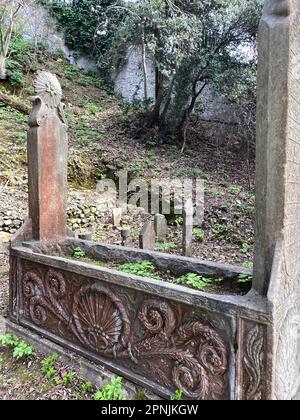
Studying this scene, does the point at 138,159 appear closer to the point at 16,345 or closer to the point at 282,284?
the point at 16,345

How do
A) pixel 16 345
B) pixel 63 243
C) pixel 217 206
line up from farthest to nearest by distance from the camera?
pixel 217 206
pixel 63 243
pixel 16 345

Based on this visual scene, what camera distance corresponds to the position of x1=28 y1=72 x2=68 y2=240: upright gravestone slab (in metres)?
3.63

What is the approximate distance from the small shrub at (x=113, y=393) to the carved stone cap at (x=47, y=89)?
10.2ft

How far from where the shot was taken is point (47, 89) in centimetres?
378

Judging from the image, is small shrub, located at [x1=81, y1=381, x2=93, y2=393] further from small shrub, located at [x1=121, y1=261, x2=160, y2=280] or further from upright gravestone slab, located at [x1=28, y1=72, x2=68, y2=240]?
upright gravestone slab, located at [x1=28, y1=72, x2=68, y2=240]

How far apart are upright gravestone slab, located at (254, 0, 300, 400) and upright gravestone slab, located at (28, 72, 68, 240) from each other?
102 inches

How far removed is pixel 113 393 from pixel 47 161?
8.44 ft

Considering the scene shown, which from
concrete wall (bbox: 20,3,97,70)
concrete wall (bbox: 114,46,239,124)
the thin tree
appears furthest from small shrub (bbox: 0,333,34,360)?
concrete wall (bbox: 20,3,97,70)

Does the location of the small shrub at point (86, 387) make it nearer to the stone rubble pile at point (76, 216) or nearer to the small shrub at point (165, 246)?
the small shrub at point (165, 246)

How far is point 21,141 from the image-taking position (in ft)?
29.1

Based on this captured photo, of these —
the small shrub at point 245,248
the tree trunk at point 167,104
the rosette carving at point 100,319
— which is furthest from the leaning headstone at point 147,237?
the tree trunk at point 167,104

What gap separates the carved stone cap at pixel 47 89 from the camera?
12.3ft

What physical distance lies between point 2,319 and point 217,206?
220 inches
